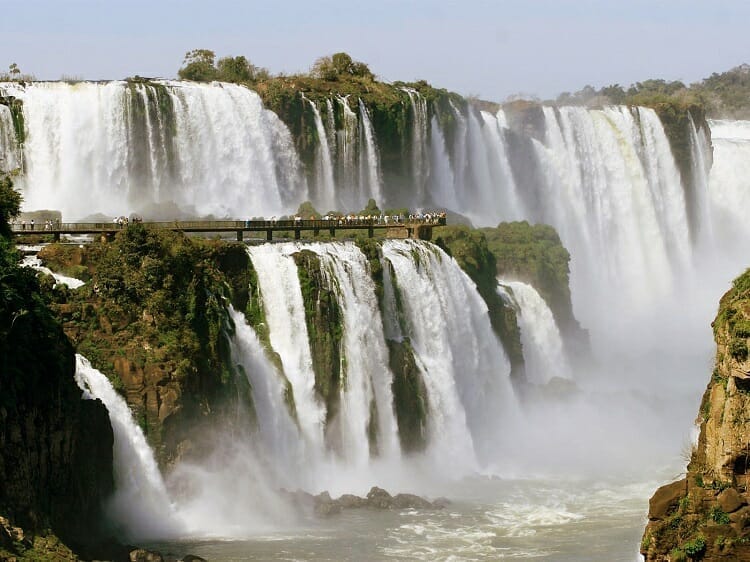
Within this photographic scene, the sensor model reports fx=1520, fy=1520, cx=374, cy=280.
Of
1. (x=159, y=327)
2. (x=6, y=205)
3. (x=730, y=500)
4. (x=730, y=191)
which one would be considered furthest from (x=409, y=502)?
(x=730, y=191)

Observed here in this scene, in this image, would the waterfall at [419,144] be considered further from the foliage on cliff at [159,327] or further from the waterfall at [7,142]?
the foliage on cliff at [159,327]

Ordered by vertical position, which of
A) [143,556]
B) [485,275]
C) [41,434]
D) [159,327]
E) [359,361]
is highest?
[485,275]

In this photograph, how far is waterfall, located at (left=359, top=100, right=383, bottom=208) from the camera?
70.7 m

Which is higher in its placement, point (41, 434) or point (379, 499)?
point (41, 434)

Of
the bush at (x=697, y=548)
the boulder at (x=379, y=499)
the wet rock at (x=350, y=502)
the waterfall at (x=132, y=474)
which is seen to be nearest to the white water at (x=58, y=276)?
the waterfall at (x=132, y=474)

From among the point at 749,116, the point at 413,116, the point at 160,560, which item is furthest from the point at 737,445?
the point at 749,116

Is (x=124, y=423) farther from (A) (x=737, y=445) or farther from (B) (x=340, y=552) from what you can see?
(A) (x=737, y=445)

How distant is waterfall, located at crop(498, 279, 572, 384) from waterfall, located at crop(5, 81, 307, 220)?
420 inches

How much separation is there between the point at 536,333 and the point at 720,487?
135ft

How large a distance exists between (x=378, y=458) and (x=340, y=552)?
11.5m

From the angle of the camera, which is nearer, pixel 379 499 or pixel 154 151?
pixel 379 499

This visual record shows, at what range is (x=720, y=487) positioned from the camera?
2491 centimetres

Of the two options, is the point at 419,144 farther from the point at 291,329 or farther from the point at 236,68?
the point at 291,329

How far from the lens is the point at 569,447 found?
2223 inches
